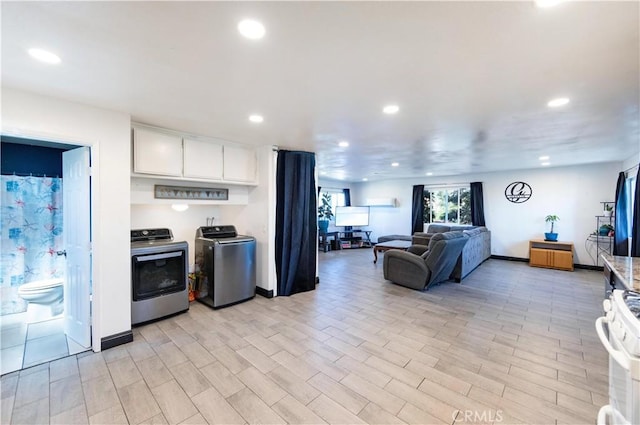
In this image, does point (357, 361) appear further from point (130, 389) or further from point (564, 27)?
point (564, 27)

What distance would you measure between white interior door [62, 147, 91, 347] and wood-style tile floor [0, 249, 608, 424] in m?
0.42

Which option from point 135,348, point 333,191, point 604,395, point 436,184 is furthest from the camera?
point 333,191

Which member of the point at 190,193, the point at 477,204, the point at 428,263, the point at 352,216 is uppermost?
the point at 190,193

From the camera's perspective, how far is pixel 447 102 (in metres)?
2.52

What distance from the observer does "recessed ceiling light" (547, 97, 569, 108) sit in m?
2.43

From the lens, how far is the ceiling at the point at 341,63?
1.36 m

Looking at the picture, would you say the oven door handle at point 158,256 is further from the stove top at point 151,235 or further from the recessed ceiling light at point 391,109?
the recessed ceiling light at point 391,109

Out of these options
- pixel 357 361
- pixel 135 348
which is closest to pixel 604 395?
pixel 357 361

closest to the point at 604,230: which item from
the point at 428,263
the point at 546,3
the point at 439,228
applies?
the point at 439,228

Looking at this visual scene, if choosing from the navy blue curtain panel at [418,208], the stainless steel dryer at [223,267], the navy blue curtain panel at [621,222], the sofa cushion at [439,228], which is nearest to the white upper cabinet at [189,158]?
the stainless steel dryer at [223,267]

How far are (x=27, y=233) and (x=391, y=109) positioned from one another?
4.72 metres

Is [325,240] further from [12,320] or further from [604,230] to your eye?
[12,320]

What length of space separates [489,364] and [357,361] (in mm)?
1244

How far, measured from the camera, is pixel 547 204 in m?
6.88
